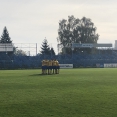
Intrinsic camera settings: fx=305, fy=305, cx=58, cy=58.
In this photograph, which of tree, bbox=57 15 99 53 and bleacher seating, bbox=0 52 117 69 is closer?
bleacher seating, bbox=0 52 117 69

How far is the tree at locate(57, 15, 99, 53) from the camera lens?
96.4 meters

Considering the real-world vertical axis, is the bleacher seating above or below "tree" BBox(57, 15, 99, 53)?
below

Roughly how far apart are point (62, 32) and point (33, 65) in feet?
105

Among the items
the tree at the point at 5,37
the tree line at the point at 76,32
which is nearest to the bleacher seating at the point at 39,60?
the tree line at the point at 76,32

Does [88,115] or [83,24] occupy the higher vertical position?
[83,24]

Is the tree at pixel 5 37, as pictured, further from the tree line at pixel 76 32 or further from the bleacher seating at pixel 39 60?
the bleacher seating at pixel 39 60

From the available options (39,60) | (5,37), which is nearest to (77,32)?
(5,37)

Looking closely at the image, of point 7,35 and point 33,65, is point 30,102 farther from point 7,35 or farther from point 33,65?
point 7,35

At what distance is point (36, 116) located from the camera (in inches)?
347

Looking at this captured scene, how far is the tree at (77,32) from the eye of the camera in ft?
316

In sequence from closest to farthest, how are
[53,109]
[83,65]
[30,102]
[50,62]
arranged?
[53,109], [30,102], [50,62], [83,65]

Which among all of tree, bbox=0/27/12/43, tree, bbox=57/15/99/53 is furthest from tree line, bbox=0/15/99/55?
tree, bbox=0/27/12/43

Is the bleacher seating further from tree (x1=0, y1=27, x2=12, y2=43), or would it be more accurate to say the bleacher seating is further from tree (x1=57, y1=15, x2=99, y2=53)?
tree (x1=0, y1=27, x2=12, y2=43)

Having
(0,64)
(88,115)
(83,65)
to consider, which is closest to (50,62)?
(88,115)
